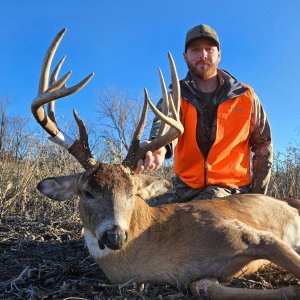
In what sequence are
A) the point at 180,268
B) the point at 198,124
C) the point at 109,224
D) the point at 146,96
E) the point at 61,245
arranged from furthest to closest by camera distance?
the point at 198,124, the point at 61,245, the point at 146,96, the point at 180,268, the point at 109,224

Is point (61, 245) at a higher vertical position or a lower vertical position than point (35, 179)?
lower

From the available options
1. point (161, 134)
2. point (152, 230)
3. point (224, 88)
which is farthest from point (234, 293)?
point (224, 88)

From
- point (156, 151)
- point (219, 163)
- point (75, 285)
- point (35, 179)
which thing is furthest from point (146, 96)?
point (35, 179)

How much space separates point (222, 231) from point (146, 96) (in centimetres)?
132

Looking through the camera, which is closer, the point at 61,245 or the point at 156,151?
the point at 156,151

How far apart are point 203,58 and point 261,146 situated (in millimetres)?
1388

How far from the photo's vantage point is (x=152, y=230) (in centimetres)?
398

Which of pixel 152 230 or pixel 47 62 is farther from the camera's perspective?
pixel 47 62

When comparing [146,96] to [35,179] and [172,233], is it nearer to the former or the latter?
[172,233]

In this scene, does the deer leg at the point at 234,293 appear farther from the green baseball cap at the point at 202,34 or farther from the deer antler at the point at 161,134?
the green baseball cap at the point at 202,34

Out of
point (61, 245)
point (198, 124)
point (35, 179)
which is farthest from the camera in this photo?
point (35, 179)

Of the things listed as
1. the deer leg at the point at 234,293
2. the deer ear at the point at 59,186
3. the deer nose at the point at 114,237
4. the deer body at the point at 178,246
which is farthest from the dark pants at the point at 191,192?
the deer nose at the point at 114,237

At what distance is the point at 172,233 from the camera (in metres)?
3.95

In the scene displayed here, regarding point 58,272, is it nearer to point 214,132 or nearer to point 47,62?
point 47,62
